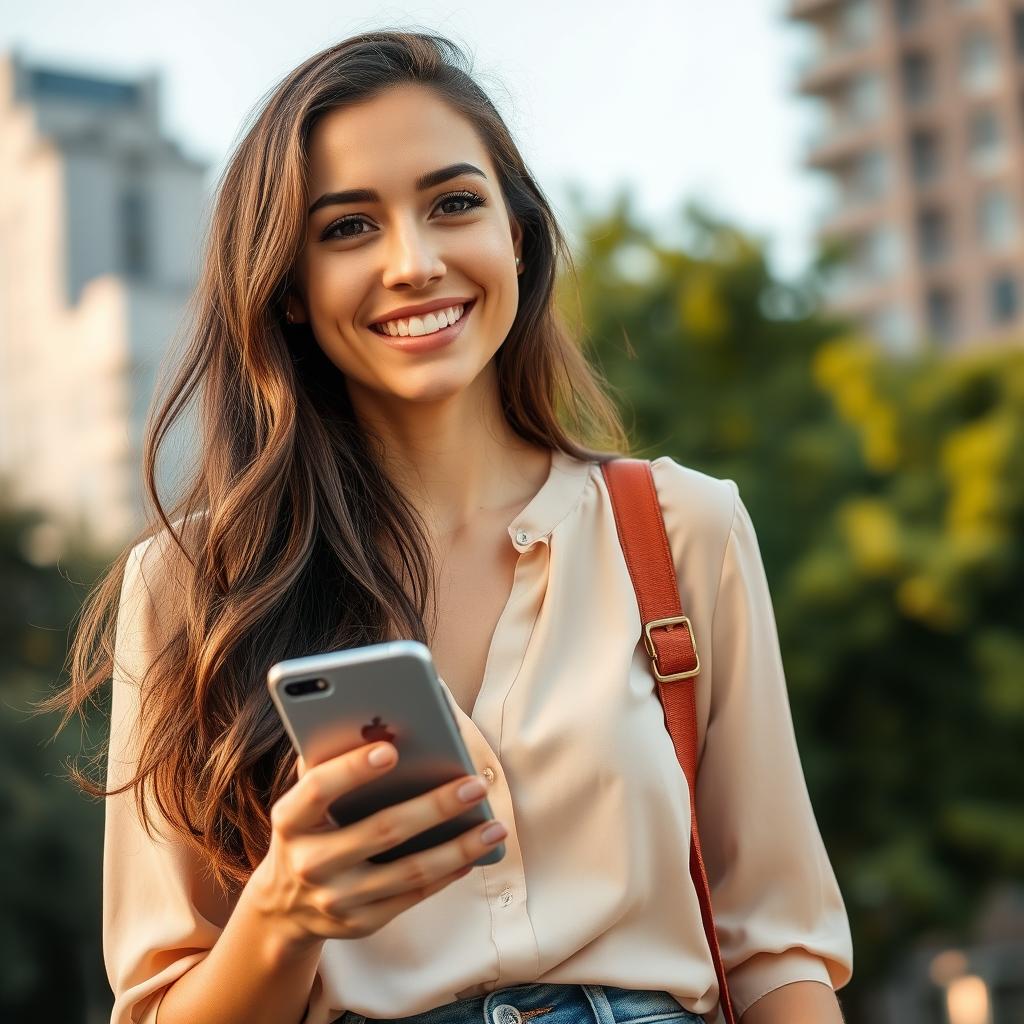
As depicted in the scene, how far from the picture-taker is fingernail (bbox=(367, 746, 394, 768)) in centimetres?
173

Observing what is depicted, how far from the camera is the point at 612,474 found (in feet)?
8.42

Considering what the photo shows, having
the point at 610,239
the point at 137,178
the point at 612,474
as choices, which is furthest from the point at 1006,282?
the point at 612,474

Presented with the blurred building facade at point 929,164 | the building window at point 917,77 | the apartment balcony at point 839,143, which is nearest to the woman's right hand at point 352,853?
the blurred building facade at point 929,164

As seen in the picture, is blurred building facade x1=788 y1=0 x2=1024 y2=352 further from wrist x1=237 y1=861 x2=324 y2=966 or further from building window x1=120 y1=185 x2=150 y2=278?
wrist x1=237 y1=861 x2=324 y2=966

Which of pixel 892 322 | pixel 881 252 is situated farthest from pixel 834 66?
pixel 892 322

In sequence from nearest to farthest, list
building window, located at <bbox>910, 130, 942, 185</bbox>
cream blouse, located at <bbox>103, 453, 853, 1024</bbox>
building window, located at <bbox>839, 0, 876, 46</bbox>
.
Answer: cream blouse, located at <bbox>103, 453, 853, 1024</bbox>, building window, located at <bbox>910, 130, 942, 185</bbox>, building window, located at <bbox>839, 0, 876, 46</bbox>

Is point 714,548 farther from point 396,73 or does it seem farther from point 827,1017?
point 396,73

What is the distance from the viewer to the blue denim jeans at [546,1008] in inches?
81.8

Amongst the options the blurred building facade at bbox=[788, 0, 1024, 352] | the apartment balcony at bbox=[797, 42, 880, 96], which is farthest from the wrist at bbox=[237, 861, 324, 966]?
the apartment balcony at bbox=[797, 42, 880, 96]

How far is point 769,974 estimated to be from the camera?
232cm

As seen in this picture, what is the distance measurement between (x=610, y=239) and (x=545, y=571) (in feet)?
53.7

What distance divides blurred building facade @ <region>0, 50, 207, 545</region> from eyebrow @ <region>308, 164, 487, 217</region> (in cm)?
3781

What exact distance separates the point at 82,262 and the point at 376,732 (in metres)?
44.8

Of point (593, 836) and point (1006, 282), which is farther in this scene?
point (1006, 282)
